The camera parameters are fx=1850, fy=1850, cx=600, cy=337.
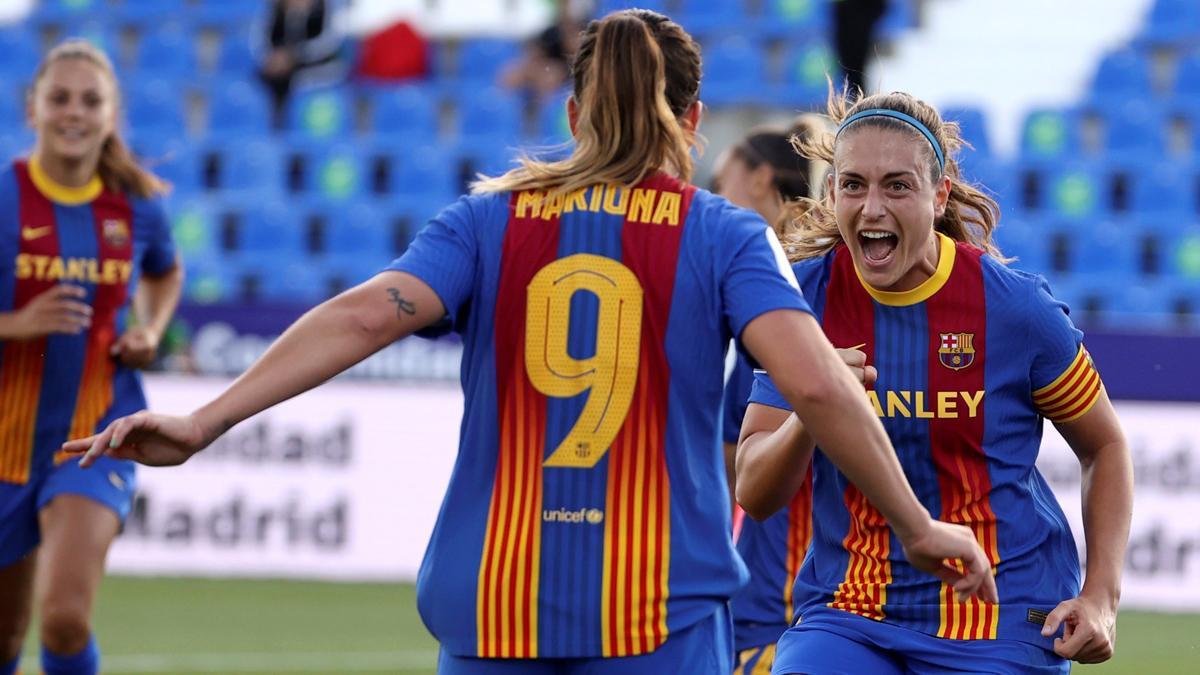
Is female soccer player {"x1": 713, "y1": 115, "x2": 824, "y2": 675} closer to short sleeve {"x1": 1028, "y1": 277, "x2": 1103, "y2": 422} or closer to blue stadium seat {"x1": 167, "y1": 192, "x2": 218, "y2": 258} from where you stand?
short sleeve {"x1": 1028, "y1": 277, "x2": 1103, "y2": 422}

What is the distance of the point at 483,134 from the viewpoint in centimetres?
1636

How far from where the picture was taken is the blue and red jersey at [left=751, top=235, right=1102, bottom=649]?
4.01 m

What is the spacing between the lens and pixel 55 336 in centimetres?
650

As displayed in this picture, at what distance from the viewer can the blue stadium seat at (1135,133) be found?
15656 millimetres

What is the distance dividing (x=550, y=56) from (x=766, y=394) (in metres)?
11.5

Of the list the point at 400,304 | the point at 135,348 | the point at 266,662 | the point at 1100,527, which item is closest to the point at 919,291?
the point at 1100,527

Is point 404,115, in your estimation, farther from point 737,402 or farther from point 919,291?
point 919,291

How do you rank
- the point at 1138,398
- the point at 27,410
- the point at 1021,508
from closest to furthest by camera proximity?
the point at 1021,508, the point at 27,410, the point at 1138,398

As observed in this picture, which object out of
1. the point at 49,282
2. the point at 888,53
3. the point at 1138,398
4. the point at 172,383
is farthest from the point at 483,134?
the point at 49,282

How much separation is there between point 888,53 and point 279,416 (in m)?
7.23

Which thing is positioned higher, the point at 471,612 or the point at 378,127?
the point at 378,127

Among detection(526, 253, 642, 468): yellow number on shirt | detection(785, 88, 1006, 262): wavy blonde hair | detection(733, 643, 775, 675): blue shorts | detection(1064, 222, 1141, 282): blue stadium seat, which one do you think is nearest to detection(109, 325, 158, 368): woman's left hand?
detection(733, 643, 775, 675): blue shorts

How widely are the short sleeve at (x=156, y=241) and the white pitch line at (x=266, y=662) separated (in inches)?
80.2

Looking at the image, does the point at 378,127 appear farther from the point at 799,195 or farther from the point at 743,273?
the point at 743,273
